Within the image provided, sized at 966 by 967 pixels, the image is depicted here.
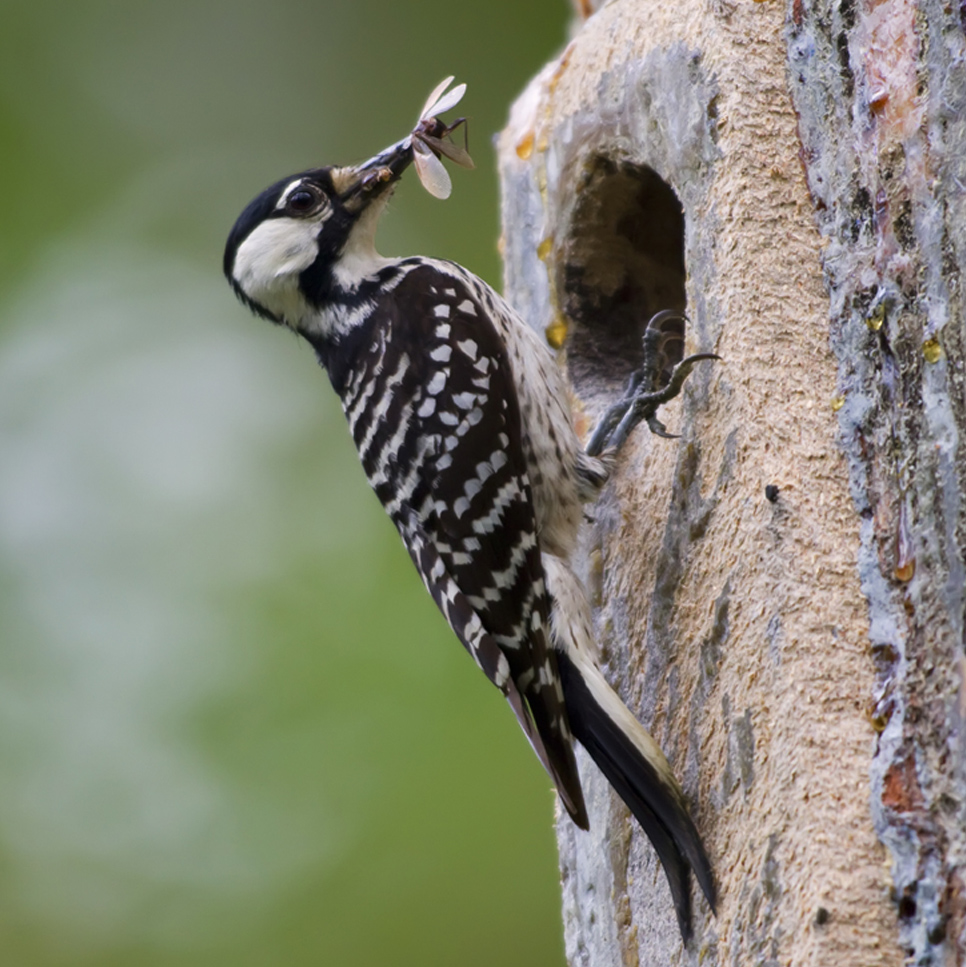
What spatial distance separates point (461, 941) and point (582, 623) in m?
2.55

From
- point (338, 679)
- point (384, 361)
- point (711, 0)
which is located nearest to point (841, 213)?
point (711, 0)

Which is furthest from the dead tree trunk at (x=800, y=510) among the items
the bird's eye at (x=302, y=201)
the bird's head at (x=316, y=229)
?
the bird's eye at (x=302, y=201)

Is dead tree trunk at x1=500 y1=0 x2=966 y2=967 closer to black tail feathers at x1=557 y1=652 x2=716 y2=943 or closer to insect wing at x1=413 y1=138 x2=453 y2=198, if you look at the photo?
black tail feathers at x1=557 y1=652 x2=716 y2=943

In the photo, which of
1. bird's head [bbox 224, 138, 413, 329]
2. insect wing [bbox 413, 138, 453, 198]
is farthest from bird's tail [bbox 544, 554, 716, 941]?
bird's head [bbox 224, 138, 413, 329]

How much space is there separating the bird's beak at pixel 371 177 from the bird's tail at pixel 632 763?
1141mm

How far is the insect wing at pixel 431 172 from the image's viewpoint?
7.94 feet

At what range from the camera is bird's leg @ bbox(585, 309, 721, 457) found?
2428 mm

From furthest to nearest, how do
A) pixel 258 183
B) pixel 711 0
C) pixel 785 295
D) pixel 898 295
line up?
pixel 258 183 < pixel 711 0 < pixel 785 295 < pixel 898 295

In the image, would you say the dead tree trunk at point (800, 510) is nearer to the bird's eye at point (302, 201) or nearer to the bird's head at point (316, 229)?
the bird's head at point (316, 229)

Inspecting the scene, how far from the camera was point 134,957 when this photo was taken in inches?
192

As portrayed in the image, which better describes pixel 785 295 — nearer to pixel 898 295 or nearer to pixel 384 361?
pixel 898 295

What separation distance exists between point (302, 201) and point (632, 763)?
161 cm

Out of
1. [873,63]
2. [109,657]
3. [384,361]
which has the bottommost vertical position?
[873,63]

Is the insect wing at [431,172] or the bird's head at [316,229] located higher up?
the bird's head at [316,229]
